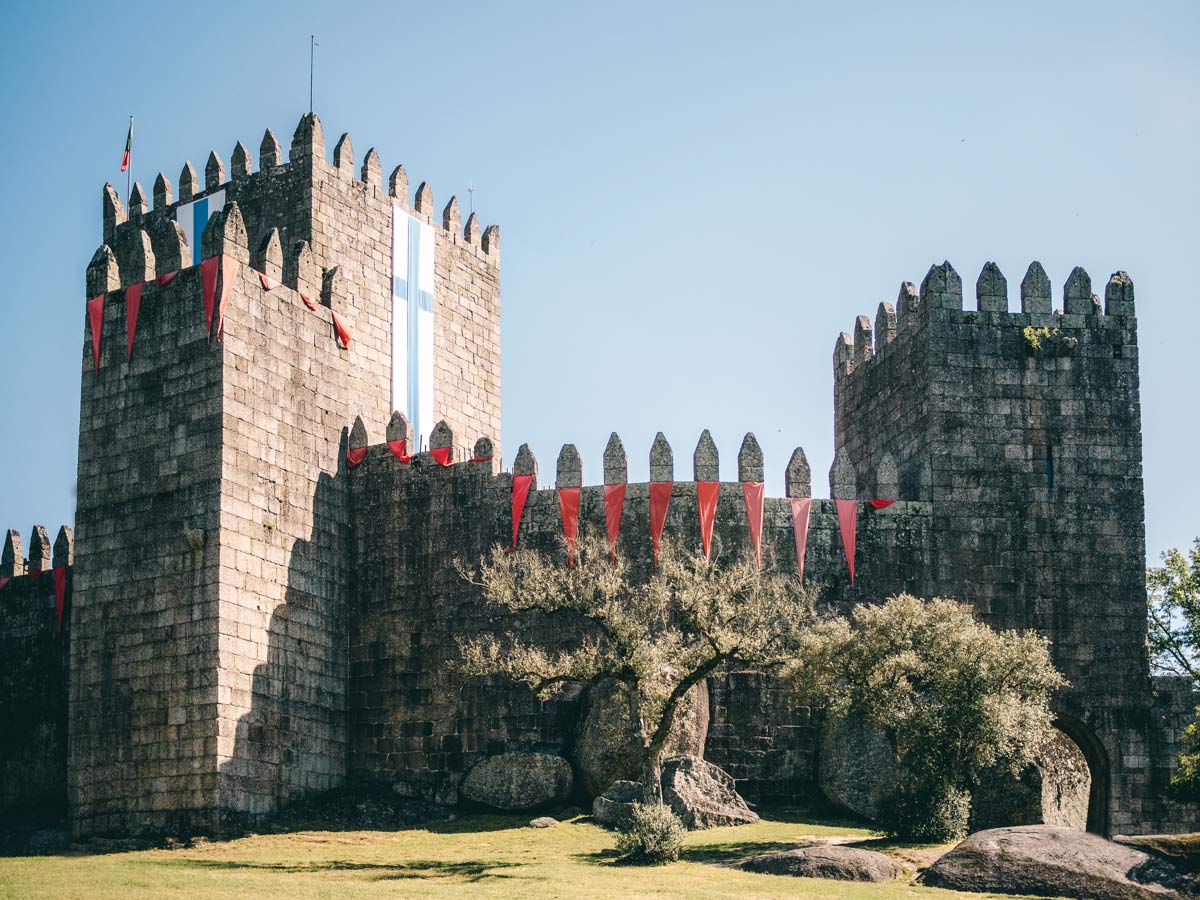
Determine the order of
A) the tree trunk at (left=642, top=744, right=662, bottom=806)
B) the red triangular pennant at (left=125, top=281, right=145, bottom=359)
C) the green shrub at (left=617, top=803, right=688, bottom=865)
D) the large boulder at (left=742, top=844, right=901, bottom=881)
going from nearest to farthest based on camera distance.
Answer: the large boulder at (left=742, top=844, right=901, bottom=881)
the green shrub at (left=617, top=803, right=688, bottom=865)
the tree trunk at (left=642, top=744, right=662, bottom=806)
the red triangular pennant at (left=125, top=281, right=145, bottom=359)

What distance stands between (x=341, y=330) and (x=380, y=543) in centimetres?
493

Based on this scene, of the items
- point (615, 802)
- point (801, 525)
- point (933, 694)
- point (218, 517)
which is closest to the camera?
point (933, 694)

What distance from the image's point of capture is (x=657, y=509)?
119 ft

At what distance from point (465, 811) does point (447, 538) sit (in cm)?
573

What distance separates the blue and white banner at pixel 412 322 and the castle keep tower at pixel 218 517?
0.80 meters

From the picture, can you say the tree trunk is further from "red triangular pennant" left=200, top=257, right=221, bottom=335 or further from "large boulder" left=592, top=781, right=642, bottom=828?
"red triangular pennant" left=200, top=257, right=221, bottom=335

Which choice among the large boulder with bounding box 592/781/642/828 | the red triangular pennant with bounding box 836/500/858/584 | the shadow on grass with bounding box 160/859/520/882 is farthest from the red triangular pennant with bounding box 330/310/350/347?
the shadow on grass with bounding box 160/859/520/882

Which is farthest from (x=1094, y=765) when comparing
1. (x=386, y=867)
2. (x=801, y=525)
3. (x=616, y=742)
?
(x=386, y=867)

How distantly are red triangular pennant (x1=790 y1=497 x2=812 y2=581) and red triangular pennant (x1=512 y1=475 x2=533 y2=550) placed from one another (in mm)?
5448

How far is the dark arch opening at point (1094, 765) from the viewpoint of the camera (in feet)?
118

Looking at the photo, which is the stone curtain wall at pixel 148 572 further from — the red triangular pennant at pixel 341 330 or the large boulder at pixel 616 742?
the large boulder at pixel 616 742

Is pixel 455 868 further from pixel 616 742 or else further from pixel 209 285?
pixel 209 285

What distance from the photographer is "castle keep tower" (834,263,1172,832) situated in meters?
36.3

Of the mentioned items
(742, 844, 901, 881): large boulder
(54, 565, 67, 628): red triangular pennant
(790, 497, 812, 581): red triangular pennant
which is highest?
(790, 497, 812, 581): red triangular pennant
